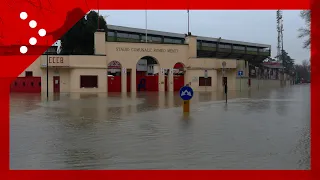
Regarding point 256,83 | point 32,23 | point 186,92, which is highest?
point 32,23

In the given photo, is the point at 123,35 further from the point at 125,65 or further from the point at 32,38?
the point at 32,38

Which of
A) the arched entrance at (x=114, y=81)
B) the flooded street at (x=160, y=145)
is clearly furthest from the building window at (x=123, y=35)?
the flooded street at (x=160, y=145)

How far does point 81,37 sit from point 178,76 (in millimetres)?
15386

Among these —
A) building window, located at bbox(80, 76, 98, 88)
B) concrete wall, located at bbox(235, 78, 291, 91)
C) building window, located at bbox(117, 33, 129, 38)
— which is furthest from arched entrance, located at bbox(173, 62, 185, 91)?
building window, located at bbox(117, 33, 129, 38)

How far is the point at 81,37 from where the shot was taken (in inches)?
2128

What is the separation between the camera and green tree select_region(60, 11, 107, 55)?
53594mm

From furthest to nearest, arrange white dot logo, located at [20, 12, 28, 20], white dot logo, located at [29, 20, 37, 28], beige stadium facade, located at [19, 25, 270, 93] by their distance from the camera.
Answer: beige stadium facade, located at [19, 25, 270, 93]
white dot logo, located at [20, 12, 28, 20]
white dot logo, located at [29, 20, 37, 28]

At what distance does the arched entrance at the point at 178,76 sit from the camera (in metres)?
52.5

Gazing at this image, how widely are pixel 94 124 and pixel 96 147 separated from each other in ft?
14.1

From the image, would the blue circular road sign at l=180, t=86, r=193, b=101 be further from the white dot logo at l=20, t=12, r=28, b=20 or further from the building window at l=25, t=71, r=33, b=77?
the building window at l=25, t=71, r=33, b=77

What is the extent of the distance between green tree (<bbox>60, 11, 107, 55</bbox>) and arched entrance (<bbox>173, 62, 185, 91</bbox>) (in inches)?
467

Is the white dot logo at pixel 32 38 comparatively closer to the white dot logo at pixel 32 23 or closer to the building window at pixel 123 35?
the white dot logo at pixel 32 23

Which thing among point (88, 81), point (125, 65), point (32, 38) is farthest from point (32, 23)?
point (125, 65)

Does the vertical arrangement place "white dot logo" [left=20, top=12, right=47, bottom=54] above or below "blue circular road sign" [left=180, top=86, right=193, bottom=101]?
above
